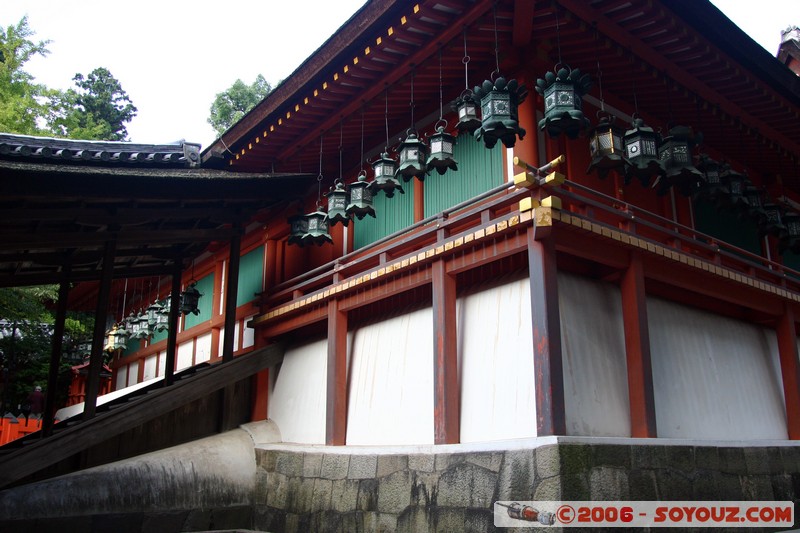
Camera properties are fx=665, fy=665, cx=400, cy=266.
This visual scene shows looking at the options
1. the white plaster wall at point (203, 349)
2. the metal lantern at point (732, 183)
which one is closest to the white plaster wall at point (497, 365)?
the metal lantern at point (732, 183)

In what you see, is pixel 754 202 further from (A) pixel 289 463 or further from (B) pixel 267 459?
(B) pixel 267 459

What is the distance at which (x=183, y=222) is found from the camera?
10555 mm

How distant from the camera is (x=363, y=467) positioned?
757cm

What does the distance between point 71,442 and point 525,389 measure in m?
5.58

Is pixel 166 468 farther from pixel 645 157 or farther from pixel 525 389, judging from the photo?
pixel 645 157

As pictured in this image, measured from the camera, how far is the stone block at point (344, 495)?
24.9ft

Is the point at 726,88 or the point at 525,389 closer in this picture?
the point at 525,389

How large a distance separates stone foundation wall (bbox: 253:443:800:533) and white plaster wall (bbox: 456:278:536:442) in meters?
0.70

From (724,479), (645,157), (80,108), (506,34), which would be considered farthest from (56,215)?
(80,108)

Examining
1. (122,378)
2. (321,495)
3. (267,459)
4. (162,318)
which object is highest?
(162,318)

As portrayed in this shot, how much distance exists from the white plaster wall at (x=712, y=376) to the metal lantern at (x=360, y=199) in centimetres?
383

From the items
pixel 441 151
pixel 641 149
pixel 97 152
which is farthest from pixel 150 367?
pixel 641 149

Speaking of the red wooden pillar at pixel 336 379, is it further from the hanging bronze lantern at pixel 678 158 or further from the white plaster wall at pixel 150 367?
the white plaster wall at pixel 150 367

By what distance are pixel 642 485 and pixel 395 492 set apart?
250 centimetres
